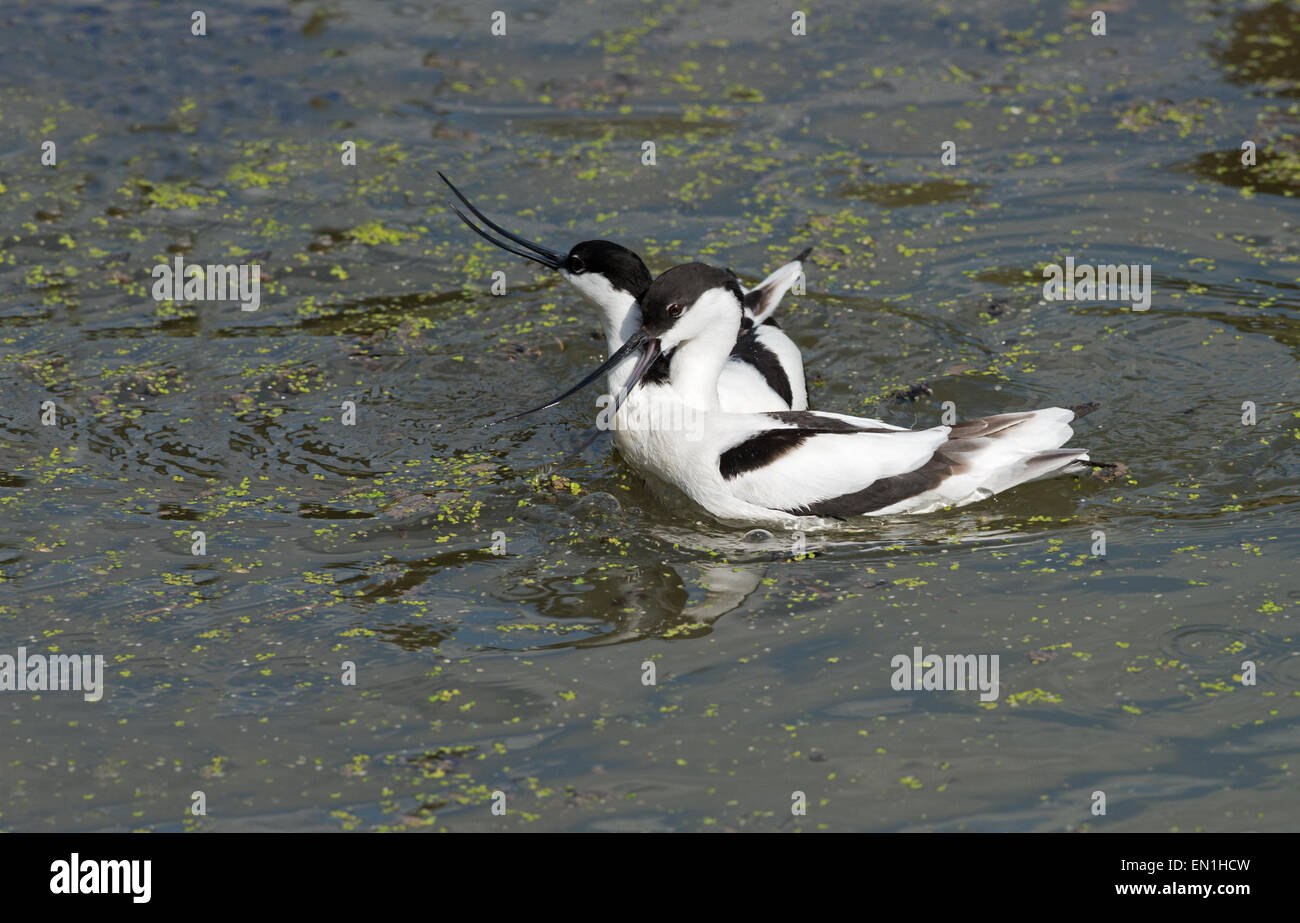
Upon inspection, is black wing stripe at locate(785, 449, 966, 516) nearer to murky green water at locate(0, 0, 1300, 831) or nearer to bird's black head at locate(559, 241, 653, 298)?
murky green water at locate(0, 0, 1300, 831)

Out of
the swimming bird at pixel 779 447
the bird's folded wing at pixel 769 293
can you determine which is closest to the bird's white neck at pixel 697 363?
the swimming bird at pixel 779 447

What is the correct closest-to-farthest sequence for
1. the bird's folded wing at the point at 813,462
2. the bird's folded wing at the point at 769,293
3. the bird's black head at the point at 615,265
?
the bird's folded wing at the point at 813,462 → the bird's black head at the point at 615,265 → the bird's folded wing at the point at 769,293

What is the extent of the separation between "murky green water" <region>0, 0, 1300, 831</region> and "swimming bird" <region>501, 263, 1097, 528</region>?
0.18 m

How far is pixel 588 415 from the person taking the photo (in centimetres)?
826

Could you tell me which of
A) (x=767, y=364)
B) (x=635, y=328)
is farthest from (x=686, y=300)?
(x=767, y=364)

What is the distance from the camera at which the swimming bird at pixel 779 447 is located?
6.76 metres

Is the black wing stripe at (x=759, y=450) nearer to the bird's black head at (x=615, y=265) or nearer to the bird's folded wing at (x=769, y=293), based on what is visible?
the bird's black head at (x=615, y=265)

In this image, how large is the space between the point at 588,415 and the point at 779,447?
5.72 feet

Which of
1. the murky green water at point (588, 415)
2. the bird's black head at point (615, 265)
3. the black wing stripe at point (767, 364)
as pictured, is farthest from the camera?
the black wing stripe at point (767, 364)

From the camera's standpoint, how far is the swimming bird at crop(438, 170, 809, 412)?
7.65 m

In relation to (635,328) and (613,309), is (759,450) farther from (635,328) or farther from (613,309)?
(613,309)

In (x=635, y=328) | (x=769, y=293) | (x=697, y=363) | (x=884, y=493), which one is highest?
(x=769, y=293)

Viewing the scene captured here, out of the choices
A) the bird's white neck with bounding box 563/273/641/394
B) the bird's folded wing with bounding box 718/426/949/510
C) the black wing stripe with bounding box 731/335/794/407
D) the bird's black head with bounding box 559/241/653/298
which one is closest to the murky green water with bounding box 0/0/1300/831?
the bird's folded wing with bounding box 718/426/949/510

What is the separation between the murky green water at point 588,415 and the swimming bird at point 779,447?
0.59 feet
